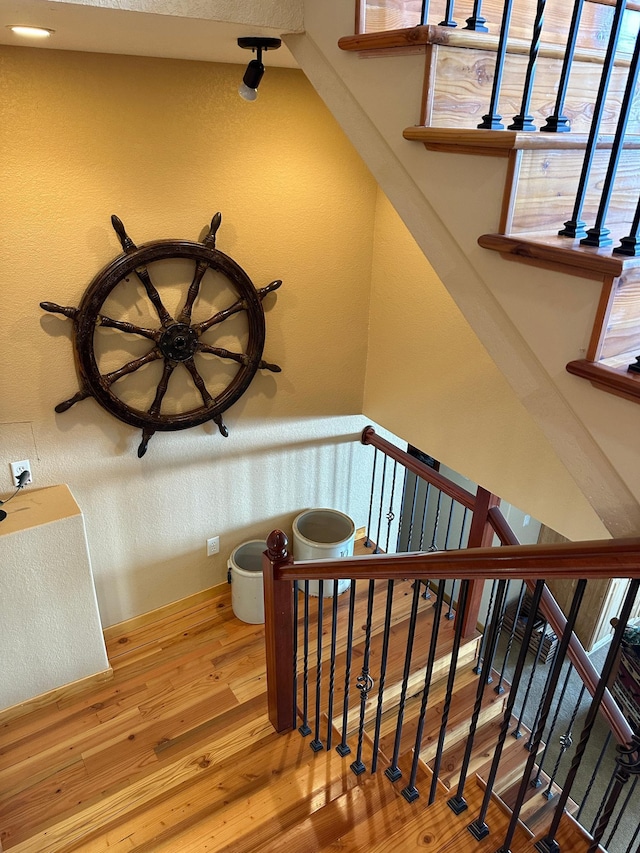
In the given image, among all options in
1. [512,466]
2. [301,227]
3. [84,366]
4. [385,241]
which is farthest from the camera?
[385,241]

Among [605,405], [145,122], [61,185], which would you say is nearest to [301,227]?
[145,122]

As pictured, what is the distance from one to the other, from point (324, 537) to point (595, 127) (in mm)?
2811

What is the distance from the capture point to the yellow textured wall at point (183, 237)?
221 cm

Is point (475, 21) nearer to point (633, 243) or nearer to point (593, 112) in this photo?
point (593, 112)

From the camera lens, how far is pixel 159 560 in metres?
3.07

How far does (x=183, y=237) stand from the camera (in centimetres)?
255

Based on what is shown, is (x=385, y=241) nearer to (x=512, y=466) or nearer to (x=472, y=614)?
(x=512, y=466)

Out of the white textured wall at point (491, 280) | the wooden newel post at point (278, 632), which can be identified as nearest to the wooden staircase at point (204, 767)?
the wooden newel post at point (278, 632)

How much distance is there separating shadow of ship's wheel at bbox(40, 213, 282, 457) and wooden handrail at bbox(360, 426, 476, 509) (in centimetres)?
83

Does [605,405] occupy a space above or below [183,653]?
above

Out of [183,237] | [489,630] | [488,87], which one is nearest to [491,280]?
[488,87]

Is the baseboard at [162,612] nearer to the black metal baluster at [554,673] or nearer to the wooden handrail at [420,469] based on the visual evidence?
the wooden handrail at [420,469]

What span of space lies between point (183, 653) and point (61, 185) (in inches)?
85.5

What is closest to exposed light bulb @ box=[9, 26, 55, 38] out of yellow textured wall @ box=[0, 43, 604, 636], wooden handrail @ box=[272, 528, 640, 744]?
yellow textured wall @ box=[0, 43, 604, 636]
